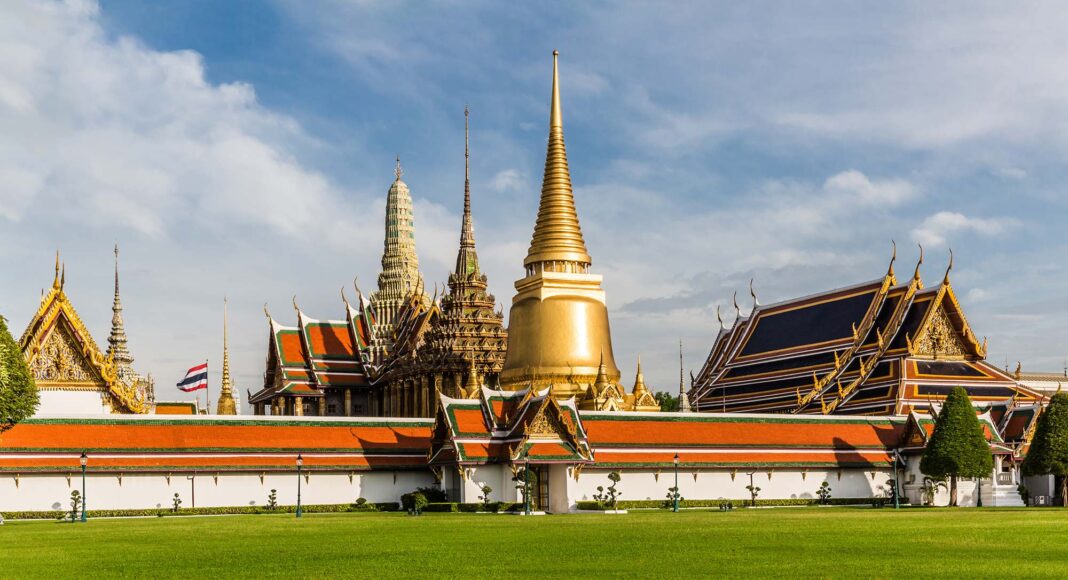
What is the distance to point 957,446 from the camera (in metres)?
51.9

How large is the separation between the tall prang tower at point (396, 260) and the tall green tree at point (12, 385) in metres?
69.1

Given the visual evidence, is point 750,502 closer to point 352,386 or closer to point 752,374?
point 752,374

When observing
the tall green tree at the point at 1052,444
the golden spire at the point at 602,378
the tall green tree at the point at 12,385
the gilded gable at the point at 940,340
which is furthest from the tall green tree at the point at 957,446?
the tall green tree at the point at 12,385

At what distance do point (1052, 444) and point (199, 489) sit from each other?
3168cm

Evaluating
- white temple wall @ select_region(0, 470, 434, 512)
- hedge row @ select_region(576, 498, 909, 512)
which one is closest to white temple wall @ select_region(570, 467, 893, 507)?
hedge row @ select_region(576, 498, 909, 512)

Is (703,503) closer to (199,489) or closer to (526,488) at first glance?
(526,488)

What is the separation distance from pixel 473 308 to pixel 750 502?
36896 millimetres

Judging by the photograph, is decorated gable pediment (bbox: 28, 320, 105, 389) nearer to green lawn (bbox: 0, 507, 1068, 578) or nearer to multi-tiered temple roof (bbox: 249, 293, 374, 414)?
green lawn (bbox: 0, 507, 1068, 578)

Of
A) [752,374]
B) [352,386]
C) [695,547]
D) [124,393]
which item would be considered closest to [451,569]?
[695,547]

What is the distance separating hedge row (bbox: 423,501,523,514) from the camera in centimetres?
4800

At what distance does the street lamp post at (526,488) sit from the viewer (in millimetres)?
45206

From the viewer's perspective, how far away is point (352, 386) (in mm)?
95000

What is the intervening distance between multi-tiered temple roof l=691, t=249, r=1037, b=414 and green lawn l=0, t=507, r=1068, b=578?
96.3 feet

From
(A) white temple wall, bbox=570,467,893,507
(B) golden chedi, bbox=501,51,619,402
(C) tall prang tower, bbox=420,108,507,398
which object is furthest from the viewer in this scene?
(C) tall prang tower, bbox=420,108,507,398
